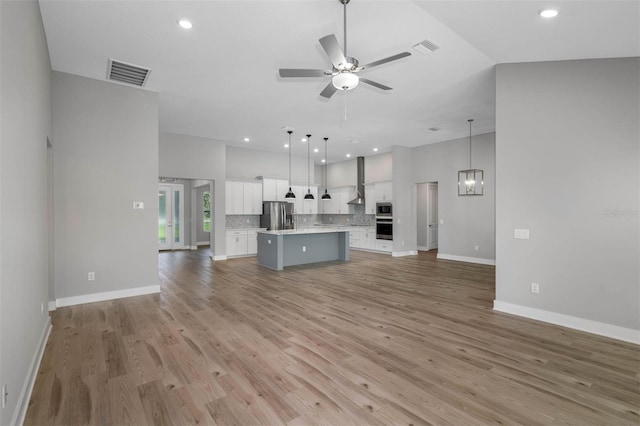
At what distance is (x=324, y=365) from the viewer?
2.67 meters

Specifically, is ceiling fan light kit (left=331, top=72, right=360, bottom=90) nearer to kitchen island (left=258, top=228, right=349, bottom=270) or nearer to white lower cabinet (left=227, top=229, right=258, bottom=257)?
kitchen island (left=258, top=228, right=349, bottom=270)

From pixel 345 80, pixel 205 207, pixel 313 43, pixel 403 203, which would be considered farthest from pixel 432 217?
pixel 345 80

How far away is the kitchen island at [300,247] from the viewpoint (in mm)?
7211

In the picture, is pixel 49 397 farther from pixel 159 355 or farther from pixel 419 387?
pixel 419 387

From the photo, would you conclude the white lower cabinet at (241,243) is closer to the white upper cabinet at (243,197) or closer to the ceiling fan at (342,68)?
the white upper cabinet at (243,197)

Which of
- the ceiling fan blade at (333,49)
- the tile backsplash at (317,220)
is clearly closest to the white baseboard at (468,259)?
the tile backsplash at (317,220)

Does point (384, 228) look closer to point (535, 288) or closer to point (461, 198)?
point (461, 198)

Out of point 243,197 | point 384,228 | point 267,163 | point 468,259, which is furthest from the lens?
point 267,163

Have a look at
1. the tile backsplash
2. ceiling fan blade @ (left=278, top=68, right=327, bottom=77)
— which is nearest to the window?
the tile backsplash

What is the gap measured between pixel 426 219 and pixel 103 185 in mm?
9412

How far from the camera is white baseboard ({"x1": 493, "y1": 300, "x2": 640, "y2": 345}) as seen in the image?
3.26 meters

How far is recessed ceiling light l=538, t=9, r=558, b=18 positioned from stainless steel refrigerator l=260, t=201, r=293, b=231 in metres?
7.65

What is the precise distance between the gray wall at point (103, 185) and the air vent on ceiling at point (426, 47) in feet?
13.7

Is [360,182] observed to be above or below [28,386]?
above
